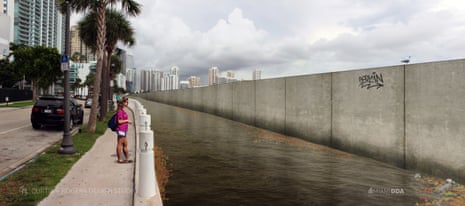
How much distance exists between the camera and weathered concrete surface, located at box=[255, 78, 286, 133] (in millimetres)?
14555

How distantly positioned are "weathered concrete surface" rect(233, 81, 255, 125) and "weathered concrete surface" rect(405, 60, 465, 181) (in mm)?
10578

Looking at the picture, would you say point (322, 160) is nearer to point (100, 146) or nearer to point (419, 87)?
point (419, 87)

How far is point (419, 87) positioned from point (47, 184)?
28.2 feet

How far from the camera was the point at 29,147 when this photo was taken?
1000 centimetres

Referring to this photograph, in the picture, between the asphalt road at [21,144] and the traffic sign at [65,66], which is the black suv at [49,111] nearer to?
the asphalt road at [21,144]

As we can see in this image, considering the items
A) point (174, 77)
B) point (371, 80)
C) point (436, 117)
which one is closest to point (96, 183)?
point (436, 117)

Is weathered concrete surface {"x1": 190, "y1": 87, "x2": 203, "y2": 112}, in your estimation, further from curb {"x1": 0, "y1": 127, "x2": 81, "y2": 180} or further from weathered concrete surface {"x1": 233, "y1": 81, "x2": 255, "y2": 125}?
curb {"x1": 0, "y1": 127, "x2": 81, "y2": 180}

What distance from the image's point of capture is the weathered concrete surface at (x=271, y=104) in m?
14.6

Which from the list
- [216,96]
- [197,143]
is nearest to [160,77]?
[216,96]

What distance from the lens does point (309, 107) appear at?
1238 centimetres

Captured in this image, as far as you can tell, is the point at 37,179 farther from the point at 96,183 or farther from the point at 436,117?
the point at 436,117

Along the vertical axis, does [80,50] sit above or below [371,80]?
above

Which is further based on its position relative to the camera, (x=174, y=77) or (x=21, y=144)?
(x=174, y=77)

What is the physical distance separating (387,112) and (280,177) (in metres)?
4.01
